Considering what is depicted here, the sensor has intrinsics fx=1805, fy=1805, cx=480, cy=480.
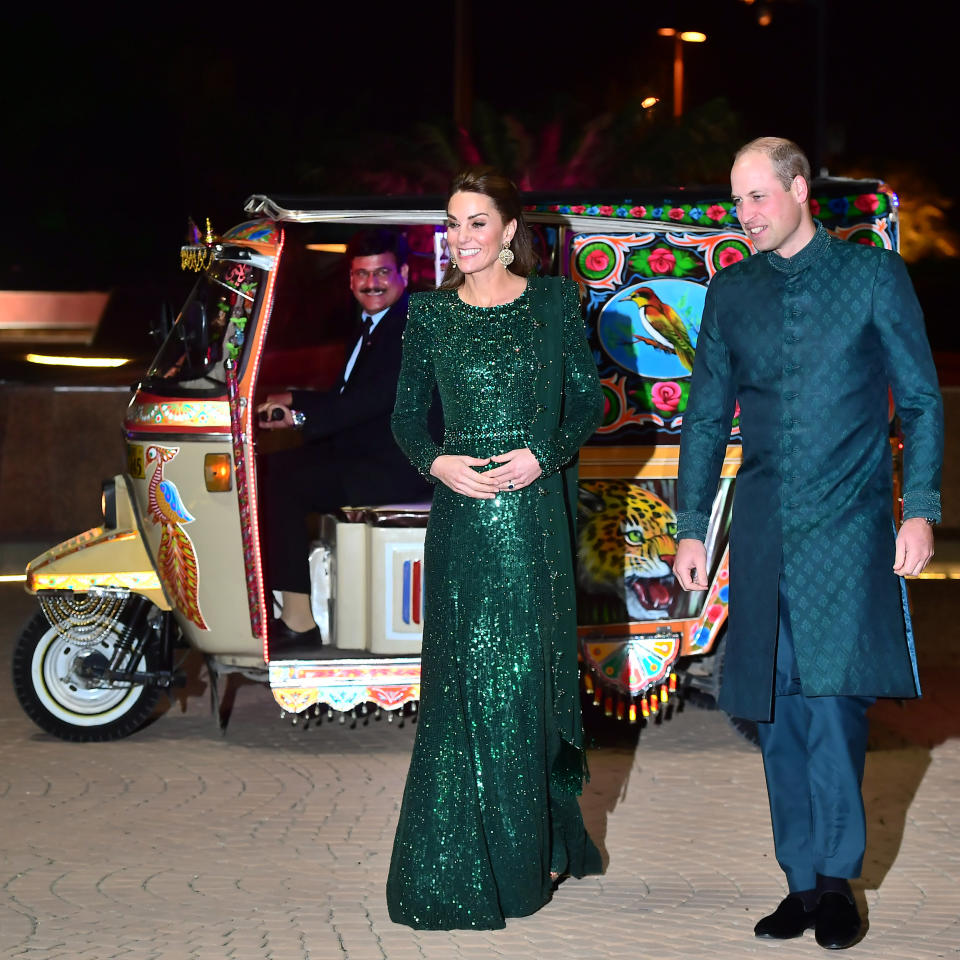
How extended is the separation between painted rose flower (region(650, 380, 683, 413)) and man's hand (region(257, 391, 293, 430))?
4.88ft

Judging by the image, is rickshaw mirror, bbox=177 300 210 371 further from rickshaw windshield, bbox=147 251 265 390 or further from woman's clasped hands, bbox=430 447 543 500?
woman's clasped hands, bbox=430 447 543 500

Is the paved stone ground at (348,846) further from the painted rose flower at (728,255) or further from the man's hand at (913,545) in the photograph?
the painted rose flower at (728,255)

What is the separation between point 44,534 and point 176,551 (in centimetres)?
689

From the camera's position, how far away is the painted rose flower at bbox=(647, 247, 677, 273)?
7.34 metres

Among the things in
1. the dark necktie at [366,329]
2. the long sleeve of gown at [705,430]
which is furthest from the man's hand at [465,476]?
the dark necktie at [366,329]

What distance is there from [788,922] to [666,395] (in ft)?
9.67

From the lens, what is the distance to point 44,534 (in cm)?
1376

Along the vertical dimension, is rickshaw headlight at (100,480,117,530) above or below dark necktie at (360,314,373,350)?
below

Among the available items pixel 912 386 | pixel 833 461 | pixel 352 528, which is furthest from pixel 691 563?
pixel 352 528

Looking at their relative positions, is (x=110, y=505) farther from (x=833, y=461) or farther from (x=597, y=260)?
(x=833, y=461)

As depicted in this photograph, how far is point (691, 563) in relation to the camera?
486cm

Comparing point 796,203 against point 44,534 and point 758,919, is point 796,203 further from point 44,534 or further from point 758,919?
point 44,534

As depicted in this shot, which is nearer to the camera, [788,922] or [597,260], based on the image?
[788,922]

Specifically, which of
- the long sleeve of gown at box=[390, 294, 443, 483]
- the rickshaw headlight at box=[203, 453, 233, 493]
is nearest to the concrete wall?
the rickshaw headlight at box=[203, 453, 233, 493]
